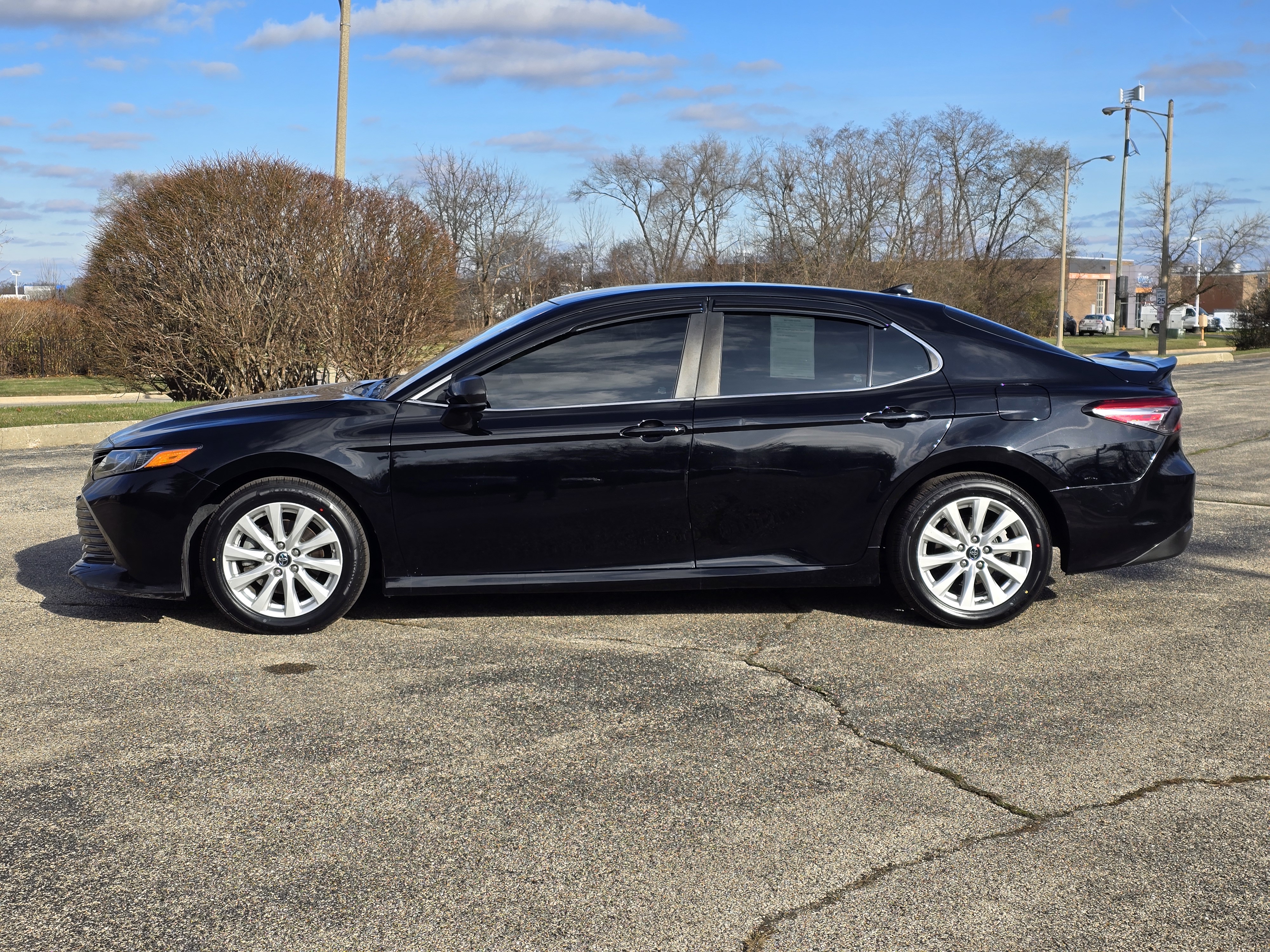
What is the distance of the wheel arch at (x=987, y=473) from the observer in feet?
17.4

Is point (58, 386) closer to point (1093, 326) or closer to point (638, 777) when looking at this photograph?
point (638, 777)

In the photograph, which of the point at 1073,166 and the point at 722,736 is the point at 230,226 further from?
the point at 1073,166

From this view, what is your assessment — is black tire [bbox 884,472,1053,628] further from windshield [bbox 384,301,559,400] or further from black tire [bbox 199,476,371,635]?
black tire [bbox 199,476,371,635]

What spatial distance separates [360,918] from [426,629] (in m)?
2.64

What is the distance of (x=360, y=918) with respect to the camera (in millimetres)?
2773

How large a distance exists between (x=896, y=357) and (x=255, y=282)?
14020 mm

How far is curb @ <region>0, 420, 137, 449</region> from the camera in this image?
44.7 feet

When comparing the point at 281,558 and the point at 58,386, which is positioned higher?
A: the point at 58,386

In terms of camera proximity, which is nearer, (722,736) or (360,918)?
(360,918)

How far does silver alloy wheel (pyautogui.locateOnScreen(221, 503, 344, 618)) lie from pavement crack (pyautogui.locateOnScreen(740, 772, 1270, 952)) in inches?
120

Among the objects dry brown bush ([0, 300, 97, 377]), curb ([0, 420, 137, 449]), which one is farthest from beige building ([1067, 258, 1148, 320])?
curb ([0, 420, 137, 449])

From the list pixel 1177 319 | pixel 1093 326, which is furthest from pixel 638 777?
pixel 1177 319

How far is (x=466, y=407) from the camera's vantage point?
516 cm

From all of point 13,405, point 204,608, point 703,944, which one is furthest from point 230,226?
point 703,944
